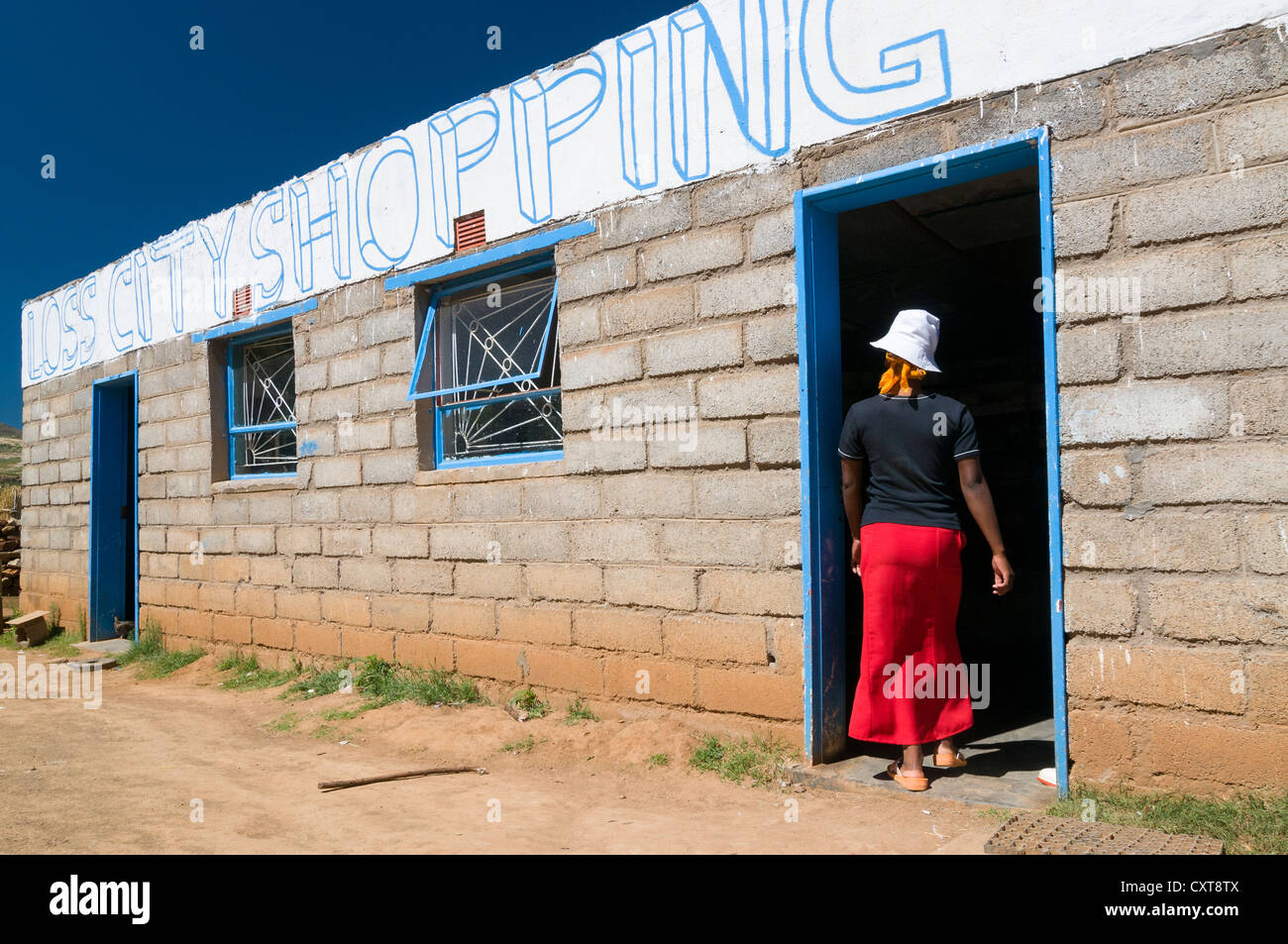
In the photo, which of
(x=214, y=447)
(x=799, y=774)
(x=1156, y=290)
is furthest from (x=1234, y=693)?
(x=214, y=447)

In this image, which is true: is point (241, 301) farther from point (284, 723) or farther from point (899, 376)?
point (899, 376)

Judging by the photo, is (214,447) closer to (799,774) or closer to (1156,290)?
(799,774)

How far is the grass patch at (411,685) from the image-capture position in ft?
19.3

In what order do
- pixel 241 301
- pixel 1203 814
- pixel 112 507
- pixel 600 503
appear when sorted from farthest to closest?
pixel 112 507 < pixel 241 301 < pixel 600 503 < pixel 1203 814

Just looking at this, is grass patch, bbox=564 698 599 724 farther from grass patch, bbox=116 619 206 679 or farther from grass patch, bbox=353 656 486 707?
grass patch, bbox=116 619 206 679

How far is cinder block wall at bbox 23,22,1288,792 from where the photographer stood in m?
3.36

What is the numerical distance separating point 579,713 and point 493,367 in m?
2.25

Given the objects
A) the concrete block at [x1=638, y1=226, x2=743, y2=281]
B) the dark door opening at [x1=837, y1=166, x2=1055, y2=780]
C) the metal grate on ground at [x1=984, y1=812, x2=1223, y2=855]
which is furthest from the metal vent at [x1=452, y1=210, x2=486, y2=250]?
the metal grate on ground at [x1=984, y1=812, x2=1223, y2=855]

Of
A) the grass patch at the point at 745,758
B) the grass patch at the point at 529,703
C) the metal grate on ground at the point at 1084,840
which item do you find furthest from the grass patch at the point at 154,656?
the metal grate on ground at the point at 1084,840

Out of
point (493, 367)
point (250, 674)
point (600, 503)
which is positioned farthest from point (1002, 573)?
point (250, 674)

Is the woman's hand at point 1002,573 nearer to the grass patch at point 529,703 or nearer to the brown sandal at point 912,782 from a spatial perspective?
the brown sandal at point 912,782

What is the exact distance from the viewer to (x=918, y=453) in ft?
12.8

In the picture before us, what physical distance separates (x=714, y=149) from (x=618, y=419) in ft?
4.88

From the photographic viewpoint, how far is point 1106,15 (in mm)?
3646
